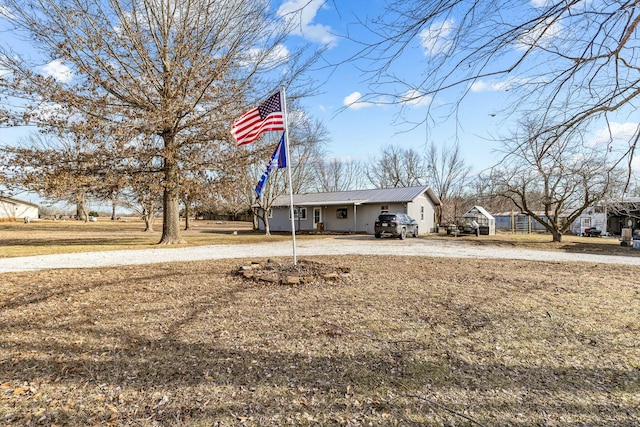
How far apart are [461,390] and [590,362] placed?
5.03ft

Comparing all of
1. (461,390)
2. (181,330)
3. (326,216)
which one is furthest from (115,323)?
(326,216)

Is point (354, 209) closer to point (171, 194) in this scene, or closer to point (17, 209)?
point (171, 194)

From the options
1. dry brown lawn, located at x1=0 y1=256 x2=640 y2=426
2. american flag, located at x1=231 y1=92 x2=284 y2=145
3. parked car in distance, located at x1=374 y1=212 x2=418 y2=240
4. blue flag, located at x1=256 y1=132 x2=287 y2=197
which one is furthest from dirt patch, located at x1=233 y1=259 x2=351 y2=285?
parked car in distance, located at x1=374 y1=212 x2=418 y2=240

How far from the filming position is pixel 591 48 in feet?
7.97

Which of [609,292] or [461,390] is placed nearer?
[461,390]

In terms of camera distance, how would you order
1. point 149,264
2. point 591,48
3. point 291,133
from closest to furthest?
point 591,48
point 149,264
point 291,133

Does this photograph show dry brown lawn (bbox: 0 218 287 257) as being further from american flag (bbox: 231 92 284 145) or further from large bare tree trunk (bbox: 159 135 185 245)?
american flag (bbox: 231 92 284 145)

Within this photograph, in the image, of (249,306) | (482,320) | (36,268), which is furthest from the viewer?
(36,268)

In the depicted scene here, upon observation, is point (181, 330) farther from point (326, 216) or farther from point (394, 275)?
point (326, 216)

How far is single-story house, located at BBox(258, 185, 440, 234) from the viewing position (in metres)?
25.2

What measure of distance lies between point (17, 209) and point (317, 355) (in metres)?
65.7

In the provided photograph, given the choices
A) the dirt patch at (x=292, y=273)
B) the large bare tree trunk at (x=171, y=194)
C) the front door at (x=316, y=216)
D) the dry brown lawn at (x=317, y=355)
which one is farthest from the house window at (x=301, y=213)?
the dry brown lawn at (x=317, y=355)

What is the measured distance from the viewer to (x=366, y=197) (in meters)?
26.9

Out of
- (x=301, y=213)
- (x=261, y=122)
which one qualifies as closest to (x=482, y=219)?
(x=301, y=213)
